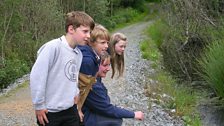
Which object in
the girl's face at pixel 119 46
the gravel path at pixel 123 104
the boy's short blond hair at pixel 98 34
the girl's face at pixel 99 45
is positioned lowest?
the gravel path at pixel 123 104

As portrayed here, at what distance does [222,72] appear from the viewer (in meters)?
9.71

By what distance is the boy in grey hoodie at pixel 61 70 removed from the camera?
10.6 ft

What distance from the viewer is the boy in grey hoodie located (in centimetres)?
Result: 324

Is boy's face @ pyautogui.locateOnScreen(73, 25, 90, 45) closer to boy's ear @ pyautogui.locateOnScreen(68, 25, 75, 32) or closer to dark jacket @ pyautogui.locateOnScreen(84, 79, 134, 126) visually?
boy's ear @ pyautogui.locateOnScreen(68, 25, 75, 32)

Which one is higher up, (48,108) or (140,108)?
(48,108)

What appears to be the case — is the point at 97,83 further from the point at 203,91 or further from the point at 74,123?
the point at 203,91

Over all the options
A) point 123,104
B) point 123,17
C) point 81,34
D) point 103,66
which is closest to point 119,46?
point 103,66

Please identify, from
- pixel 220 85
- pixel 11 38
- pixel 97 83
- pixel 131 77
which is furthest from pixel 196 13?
pixel 97 83

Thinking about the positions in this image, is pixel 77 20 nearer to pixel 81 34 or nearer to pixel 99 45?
pixel 81 34

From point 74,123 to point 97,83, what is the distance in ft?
1.12

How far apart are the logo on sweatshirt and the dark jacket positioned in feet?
0.72

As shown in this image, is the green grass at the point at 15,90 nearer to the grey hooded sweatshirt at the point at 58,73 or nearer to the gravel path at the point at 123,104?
the gravel path at the point at 123,104

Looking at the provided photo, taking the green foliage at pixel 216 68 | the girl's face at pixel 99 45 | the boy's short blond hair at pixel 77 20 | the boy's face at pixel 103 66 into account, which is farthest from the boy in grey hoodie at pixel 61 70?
the green foliage at pixel 216 68

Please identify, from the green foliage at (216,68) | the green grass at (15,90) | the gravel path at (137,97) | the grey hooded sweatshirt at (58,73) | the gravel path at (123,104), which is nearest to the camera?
the grey hooded sweatshirt at (58,73)
